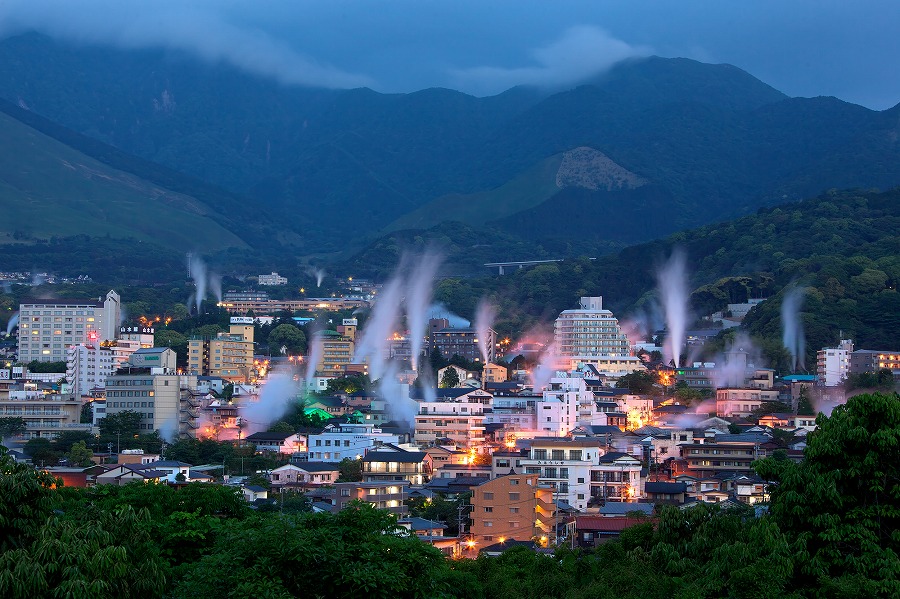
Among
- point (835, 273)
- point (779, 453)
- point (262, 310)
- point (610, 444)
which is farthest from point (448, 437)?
point (262, 310)

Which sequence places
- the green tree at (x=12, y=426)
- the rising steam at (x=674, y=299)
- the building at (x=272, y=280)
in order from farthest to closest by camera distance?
1. the building at (x=272, y=280)
2. the rising steam at (x=674, y=299)
3. the green tree at (x=12, y=426)

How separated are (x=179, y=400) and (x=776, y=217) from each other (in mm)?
69951

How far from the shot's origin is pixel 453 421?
55.5 metres

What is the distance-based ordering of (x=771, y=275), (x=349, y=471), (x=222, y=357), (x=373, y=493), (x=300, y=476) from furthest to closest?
(x=771, y=275)
(x=222, y=357)
(x=349, y=471)
(x=300, y=476)
(x=373, y=493)

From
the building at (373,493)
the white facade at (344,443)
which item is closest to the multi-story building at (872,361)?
the white facade at (344,443)

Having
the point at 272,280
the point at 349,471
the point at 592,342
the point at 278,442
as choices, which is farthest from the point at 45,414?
the point at 272,280

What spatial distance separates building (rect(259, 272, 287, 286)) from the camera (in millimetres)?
140000

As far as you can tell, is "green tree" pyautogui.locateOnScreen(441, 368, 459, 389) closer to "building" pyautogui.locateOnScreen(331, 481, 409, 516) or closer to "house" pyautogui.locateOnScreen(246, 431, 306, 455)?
"house" pyautogui.locateOnScreen(246, 431, 306, 455)

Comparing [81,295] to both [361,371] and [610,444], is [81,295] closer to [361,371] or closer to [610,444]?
[361,371]

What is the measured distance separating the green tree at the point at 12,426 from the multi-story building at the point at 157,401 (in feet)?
10.9

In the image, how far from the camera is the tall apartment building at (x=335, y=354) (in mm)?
79062

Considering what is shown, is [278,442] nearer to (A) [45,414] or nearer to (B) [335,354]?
(A) [45,414]

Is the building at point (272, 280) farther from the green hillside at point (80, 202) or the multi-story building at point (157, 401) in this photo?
the multi-story building at point (157, 401)

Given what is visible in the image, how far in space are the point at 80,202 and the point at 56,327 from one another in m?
84.4
